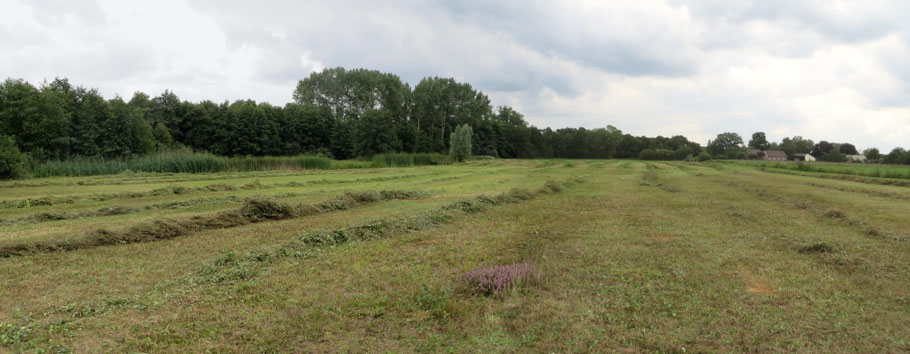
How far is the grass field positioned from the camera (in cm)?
496

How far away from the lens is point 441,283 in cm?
700

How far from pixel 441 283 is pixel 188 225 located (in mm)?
7839

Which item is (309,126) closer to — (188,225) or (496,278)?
(188,225)

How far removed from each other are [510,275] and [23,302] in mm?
7050

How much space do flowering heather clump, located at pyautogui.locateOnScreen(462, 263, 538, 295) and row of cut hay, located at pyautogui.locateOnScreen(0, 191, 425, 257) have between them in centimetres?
781

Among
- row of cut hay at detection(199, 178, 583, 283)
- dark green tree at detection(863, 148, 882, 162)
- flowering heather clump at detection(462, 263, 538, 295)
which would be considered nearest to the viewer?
flowering heather clump at detection(462, 263, 538, 295)

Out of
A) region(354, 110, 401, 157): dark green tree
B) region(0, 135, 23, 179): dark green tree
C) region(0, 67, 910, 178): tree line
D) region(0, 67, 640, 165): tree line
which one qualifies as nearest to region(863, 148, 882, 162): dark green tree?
region(0, 67, 910, 178): tree line

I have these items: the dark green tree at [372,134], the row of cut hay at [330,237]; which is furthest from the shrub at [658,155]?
the row of cut hay at [330,237]

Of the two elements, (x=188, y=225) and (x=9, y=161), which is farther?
(x=9, y=161)

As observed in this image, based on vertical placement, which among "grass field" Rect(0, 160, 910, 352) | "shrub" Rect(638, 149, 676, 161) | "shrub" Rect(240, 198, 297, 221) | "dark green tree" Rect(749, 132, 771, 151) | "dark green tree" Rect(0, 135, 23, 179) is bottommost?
"grass field" Rect(0, 160, 910, 352)

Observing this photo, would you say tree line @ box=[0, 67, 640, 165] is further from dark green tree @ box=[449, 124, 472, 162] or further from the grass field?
the grass field

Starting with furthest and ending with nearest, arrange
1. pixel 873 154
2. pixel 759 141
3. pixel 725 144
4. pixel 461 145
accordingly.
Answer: pixel 759 141, pixel 725 144, pixel 873 154, pixel 461 145

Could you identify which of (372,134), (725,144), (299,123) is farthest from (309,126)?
(725,144)

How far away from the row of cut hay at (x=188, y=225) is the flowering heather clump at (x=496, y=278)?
7.81 meters
